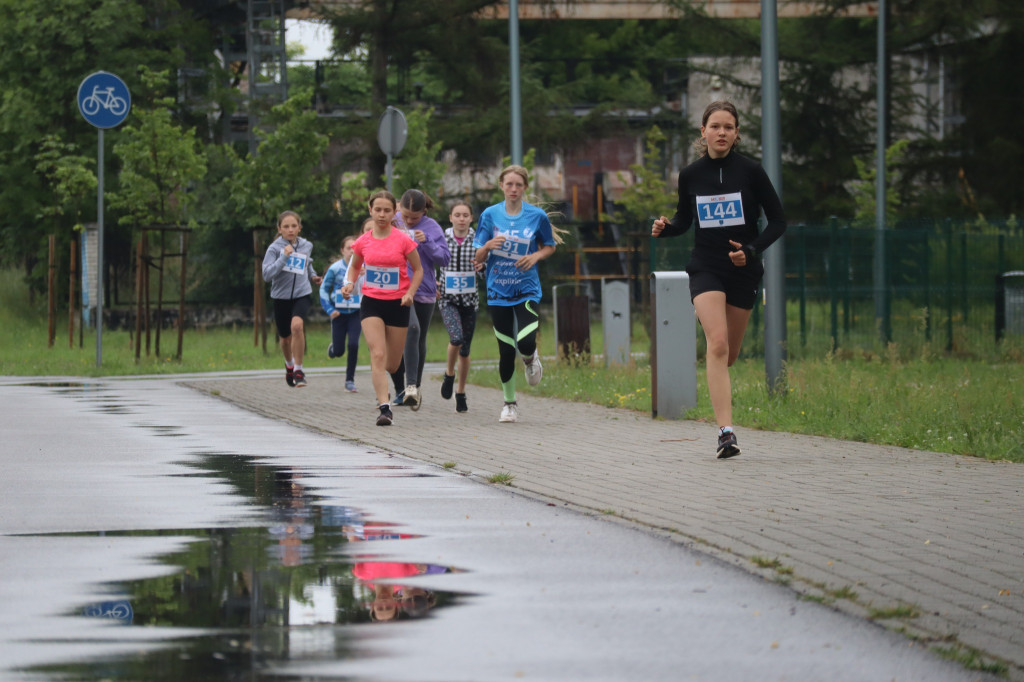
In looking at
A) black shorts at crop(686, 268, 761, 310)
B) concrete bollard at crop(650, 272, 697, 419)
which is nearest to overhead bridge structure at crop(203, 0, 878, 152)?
concrete bollard at crop(650, 272, 697, 419)

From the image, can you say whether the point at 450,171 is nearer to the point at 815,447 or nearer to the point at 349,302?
the point at 349,302

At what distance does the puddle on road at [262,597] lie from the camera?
4801 millimetres

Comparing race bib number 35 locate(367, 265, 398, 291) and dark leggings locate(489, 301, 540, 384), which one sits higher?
race bib number 35 locate(367, 265, 398, 291)

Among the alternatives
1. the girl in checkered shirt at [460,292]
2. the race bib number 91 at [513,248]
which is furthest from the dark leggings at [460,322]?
the race bib number 91 at [513,248]

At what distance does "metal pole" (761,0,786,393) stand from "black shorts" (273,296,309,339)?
5896mm

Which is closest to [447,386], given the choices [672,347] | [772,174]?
[672,347]

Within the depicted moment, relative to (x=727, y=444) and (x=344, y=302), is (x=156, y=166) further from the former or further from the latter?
(x=727, y=444)

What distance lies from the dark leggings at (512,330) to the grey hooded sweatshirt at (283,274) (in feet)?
16.1

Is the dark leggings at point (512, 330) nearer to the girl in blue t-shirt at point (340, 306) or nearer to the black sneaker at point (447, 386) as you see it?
the black sneaker at point (447, 386)

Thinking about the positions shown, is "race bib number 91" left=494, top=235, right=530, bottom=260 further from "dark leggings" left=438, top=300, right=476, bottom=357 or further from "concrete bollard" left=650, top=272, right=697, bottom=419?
"dark leggings" left=438, top=300, right=476, bottom=357

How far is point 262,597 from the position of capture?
577 centimetres

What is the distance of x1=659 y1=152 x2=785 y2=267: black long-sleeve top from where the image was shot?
11.0m

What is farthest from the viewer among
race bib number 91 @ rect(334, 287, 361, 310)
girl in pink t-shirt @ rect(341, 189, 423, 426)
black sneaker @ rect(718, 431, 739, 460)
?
race bib number 91 @ rect(334, 287, 361, 310)

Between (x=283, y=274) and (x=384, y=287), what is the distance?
519 centimetres
